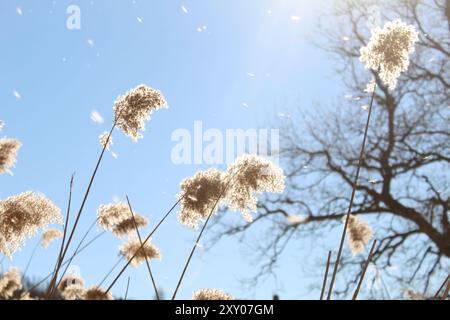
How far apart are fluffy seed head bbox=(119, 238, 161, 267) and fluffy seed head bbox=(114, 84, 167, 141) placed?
632 mm

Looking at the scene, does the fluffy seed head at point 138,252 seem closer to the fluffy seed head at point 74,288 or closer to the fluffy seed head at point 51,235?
the fluffy seed head at point 74,288

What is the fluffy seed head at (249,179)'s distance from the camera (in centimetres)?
172

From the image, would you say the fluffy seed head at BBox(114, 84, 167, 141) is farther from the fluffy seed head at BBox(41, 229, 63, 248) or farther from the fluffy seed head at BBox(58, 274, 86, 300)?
the fluffy seed head at BBox(41, 229, 63, 248)

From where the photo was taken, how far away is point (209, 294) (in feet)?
5.03

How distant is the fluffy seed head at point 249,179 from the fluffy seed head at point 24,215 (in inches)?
24.7

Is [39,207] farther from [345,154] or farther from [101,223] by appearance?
[345,154]

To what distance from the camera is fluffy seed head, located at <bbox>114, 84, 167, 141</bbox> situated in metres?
1.73

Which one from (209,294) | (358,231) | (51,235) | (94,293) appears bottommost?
(209,294)

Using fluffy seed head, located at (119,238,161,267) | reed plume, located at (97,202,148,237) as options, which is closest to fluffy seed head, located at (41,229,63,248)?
fluffy seed head, located at (119,238,161,267)

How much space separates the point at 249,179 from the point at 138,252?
823 mm

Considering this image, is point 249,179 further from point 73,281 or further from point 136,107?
point 73,281

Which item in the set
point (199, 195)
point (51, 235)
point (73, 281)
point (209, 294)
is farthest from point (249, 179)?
point (73, 281)
